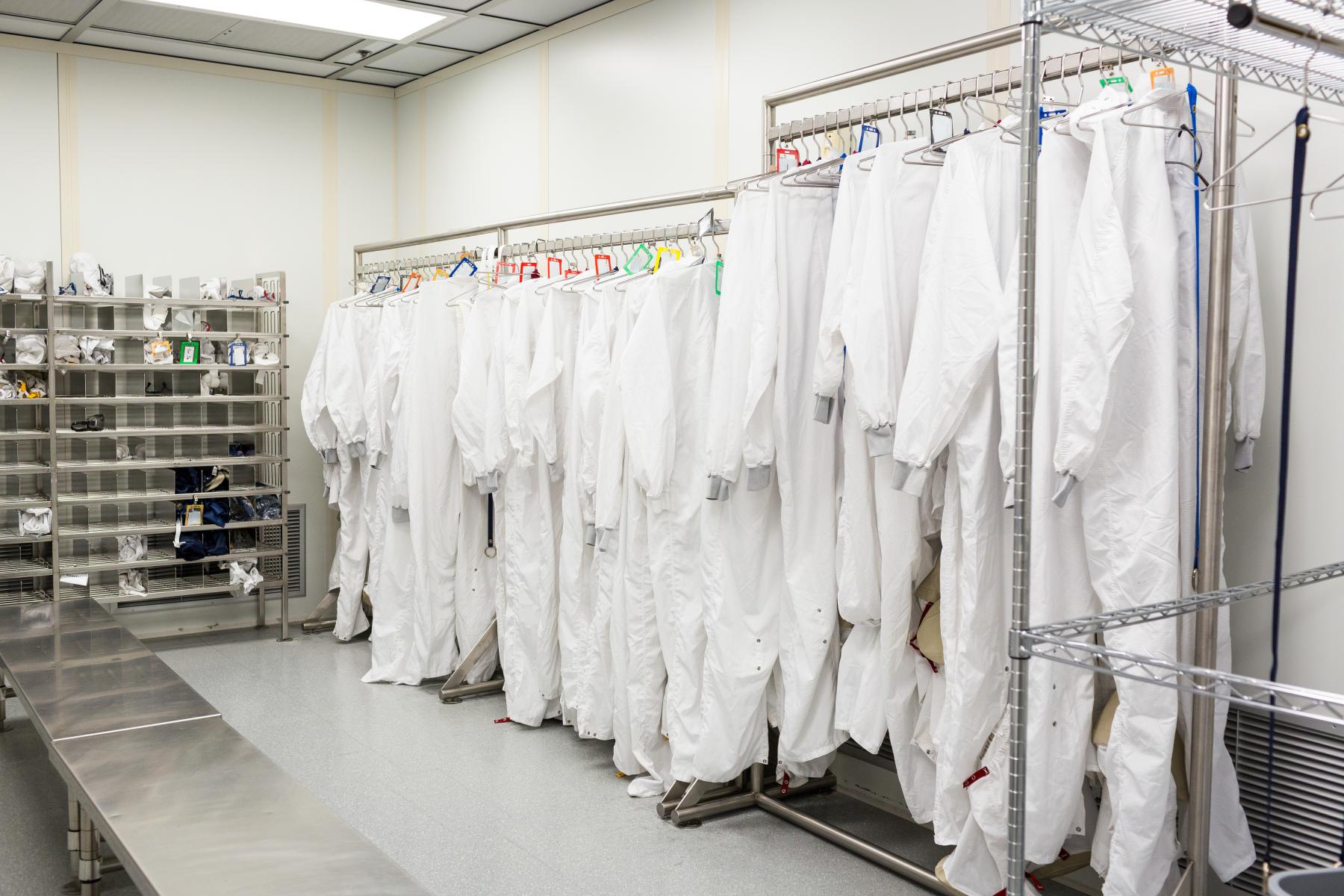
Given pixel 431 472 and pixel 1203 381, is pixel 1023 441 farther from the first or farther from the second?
pixel 431 472

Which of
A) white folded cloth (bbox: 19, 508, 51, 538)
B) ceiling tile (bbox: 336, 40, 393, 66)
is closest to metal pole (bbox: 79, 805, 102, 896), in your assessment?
white folded cloth (bbox: 19, 508, 51, 538)

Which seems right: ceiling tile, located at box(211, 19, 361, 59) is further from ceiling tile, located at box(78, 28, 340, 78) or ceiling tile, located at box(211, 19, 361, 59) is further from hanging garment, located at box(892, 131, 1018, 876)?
hanging garment, located at box(892, 131, 1018, 876)

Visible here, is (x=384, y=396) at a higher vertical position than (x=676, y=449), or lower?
higher

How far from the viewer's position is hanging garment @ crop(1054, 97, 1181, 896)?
2557mm

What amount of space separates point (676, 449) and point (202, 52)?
4422mm

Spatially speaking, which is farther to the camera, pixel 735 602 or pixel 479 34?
pixel 479 34

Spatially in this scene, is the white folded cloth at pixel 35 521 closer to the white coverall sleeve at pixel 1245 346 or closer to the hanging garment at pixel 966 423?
the hanging garment at pixel 966 423

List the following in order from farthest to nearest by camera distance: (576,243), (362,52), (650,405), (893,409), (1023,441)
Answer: (362,52)
(576,243)
(650,405)
(893,409)
(1023,441)

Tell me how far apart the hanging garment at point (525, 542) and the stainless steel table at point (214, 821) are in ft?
5.72

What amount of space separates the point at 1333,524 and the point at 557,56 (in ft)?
14.5

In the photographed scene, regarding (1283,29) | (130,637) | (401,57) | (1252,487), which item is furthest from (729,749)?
(401,57)

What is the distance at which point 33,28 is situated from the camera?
19.4 feet

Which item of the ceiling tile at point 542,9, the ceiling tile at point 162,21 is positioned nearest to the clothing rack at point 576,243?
the ceiling tile at point 542,9

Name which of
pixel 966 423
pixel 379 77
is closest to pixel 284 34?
pixel 379 77
